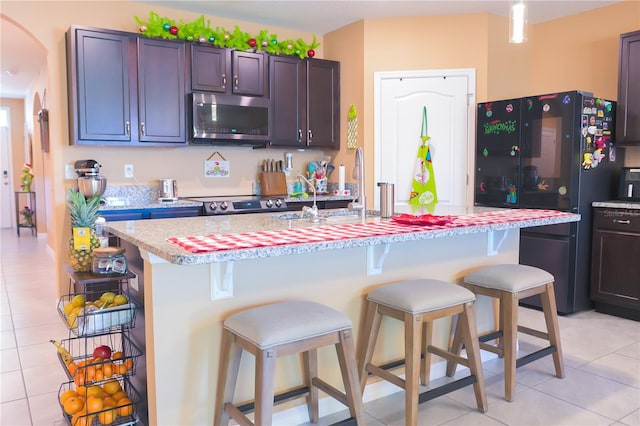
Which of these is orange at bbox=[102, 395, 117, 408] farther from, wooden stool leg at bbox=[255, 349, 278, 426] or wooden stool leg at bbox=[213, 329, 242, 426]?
wooden stool leg at bbox=[255, 349, 278, 426]

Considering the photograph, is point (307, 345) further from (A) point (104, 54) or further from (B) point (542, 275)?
(A) point (104, 54)

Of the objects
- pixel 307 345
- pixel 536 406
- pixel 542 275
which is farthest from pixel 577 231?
pixel 307 345

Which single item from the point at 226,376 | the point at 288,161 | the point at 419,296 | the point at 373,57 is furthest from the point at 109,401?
the point at 373,57

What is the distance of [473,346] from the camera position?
2303 millimetres

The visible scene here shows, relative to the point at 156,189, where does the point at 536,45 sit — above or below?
above

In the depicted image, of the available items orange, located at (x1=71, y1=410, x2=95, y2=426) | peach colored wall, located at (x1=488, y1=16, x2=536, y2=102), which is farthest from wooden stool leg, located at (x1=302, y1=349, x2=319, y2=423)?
peach colored wall, located at (x1=488, y1=16, x2=536, y2=102)

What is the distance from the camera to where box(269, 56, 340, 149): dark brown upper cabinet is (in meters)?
4.78

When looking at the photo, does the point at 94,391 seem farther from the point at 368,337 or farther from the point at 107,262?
the point at 368,337

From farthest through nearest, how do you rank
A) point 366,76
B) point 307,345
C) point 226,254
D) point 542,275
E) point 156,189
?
point 366,76 < point 156,189 < point 542,275 < point 307,345 < point 226,254

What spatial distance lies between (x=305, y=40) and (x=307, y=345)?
4.17m

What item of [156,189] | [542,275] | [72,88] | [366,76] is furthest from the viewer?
[366,76]

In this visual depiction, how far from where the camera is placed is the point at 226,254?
1.63 meters

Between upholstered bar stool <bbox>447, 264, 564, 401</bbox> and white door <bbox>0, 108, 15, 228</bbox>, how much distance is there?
32.0ft

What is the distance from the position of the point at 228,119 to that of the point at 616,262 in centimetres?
340
